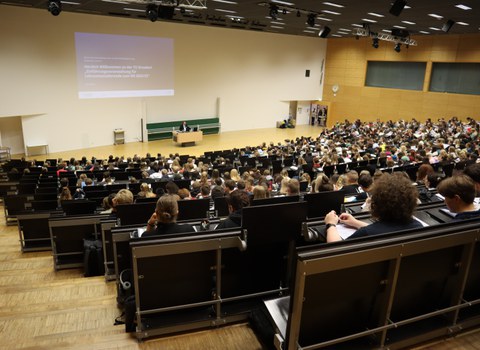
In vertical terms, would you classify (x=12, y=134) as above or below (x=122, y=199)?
below

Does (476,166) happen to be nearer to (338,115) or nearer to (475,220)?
(475,220)

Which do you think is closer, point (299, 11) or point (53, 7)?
point (53, 7)

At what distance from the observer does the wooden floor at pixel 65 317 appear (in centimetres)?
294

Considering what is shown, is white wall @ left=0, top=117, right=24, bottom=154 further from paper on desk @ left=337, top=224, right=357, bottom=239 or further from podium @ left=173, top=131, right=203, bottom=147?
paper on desk @ left=337, top=224, right=357, bottom=239

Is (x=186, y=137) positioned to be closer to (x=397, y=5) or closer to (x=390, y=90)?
(x=397, y=5)

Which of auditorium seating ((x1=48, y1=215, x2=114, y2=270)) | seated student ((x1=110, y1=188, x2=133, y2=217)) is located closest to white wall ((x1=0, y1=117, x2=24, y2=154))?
auditorium seating ((x1=48, y1=215, x2=114, y2=270))

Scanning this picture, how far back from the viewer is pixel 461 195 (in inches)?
120

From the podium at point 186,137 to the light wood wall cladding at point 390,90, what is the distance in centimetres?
1276

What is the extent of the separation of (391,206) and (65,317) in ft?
11.0

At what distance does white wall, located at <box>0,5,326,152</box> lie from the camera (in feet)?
54.8

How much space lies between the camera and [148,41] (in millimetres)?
19984

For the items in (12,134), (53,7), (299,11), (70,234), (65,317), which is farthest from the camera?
(12,134)

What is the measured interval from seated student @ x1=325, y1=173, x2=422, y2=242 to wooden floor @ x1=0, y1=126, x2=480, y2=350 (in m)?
1.05

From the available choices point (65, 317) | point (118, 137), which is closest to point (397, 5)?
point (65, 317)
